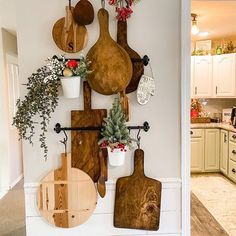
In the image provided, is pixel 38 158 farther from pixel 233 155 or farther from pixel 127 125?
pixel 233 155

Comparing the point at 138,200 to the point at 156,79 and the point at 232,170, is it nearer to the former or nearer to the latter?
the point at 156,79

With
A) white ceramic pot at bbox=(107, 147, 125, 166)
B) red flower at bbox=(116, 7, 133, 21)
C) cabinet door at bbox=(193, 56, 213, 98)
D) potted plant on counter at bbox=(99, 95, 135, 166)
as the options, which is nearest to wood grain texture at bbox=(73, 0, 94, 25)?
red flower at bbox=(116, 7, 133, 21)

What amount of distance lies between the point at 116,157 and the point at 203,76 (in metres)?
4.04

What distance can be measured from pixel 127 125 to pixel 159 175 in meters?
0.37

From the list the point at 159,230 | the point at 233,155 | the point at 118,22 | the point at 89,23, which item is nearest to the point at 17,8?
the point at 89,23

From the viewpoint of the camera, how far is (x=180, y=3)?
1.67 metres

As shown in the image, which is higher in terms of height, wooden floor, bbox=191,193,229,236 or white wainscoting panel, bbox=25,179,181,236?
white wainscoting panel, bbox=25,179,181,236

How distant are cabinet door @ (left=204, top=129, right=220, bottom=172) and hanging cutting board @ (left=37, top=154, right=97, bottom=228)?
3.57 meters

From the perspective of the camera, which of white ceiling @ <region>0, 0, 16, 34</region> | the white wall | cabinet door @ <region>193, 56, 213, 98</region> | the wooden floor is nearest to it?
the white wall

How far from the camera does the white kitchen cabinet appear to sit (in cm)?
482

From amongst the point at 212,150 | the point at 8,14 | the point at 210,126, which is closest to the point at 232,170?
the point at 212,150

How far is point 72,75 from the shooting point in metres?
1.53

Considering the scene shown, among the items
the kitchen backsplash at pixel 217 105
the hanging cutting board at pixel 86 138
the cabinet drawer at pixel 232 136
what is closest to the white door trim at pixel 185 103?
the hanging cutting board at pixel 86 138

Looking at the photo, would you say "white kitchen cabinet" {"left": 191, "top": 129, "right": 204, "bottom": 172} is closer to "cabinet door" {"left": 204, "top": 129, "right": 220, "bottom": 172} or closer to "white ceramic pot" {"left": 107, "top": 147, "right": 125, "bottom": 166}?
"cabinet door" {"left": 204, "top": 129, "right": 220, "bottom": 172}
